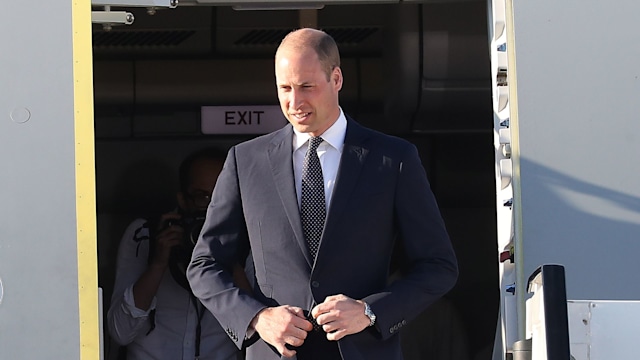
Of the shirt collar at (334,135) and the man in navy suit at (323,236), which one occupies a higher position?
the shirt collar at (334,135)

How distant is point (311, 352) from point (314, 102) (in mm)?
620

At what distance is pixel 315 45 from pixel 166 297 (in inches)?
87.1

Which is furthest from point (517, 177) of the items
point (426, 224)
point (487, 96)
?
point (487, 96)

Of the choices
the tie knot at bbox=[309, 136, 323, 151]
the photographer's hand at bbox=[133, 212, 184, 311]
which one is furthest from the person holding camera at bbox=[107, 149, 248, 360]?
the tie knot at bbox=[309, 136, 323, 151]

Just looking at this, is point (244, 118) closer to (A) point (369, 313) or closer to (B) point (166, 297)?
(B) point (166, 297)

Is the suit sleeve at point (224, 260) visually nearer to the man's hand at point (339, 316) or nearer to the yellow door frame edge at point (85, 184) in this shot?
the man's hand at point (339, 316)

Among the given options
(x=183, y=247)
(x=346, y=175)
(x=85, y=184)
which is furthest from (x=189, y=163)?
(x=346, y=175)

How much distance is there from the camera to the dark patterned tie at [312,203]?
3.08 metres

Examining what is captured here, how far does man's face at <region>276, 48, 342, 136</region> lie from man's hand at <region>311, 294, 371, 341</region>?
1.50 ft

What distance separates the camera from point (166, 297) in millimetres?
4969

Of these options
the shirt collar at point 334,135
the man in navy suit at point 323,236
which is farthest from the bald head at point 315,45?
the shirt collar at point 334,135

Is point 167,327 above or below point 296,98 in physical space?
below

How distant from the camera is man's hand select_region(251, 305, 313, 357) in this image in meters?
2.89

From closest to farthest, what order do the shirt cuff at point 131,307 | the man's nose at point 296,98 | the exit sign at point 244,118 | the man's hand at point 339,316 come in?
the man's hand at point 339,316 < the man's nose at point 296,98 < the shirt cuff at point 131,307 < the exit sign at point 244,118
